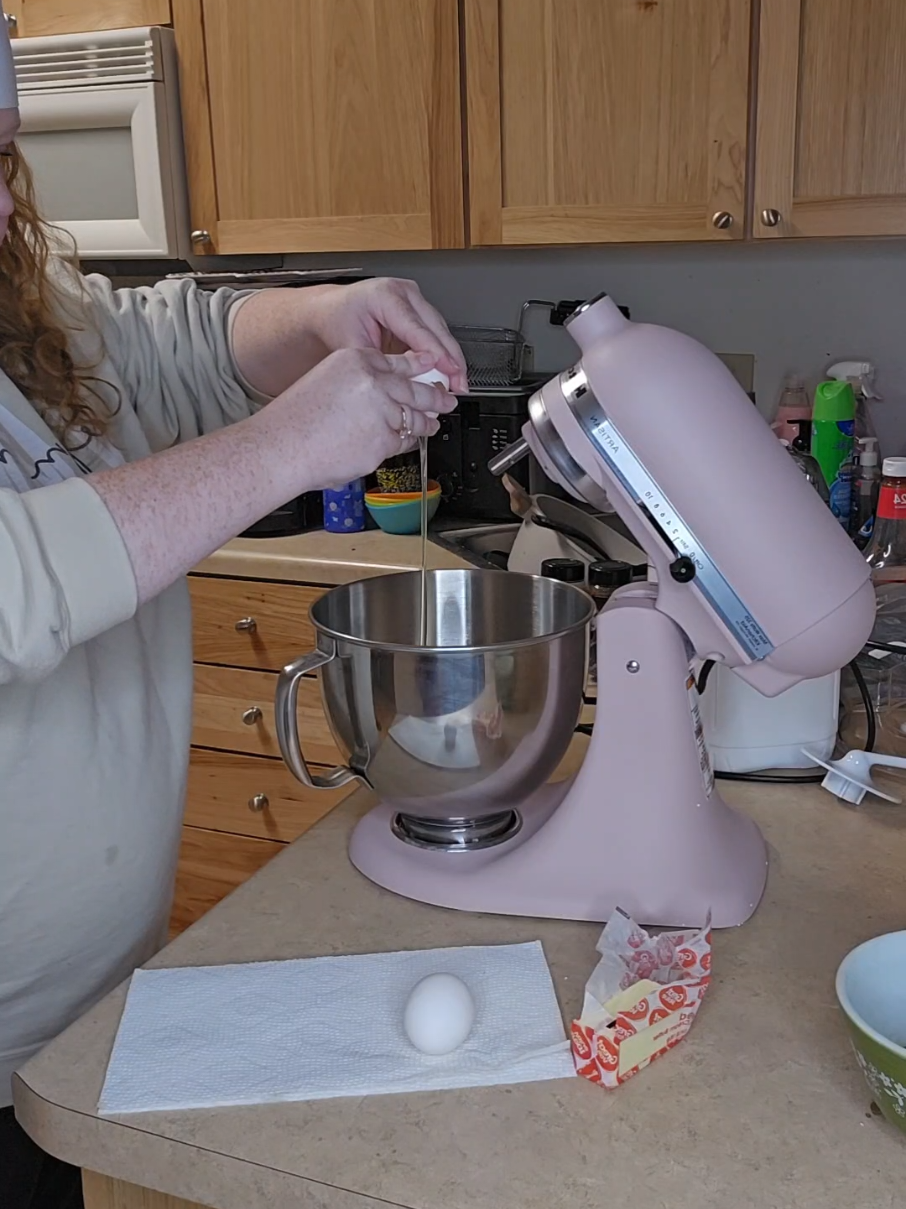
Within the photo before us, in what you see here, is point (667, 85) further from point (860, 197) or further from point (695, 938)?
point (695, 938)

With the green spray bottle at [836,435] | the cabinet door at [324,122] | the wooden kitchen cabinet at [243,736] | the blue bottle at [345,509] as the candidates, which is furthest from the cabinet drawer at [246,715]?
the green spray bottle at [836,435]

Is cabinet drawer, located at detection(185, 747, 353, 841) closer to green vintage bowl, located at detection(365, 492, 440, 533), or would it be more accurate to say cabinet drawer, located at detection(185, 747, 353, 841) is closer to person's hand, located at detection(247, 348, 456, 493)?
green vintage bowl, located at detection(365, 492, 440, 533)

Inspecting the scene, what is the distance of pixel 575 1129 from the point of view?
630 millimetres

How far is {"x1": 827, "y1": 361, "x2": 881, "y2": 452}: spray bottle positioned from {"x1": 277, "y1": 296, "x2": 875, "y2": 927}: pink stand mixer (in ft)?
4.31

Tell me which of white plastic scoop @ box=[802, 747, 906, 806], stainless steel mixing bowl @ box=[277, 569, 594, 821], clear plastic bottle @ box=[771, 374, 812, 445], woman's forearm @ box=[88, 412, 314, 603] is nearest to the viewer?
woman's forearm @ box=[88, 412, 314, 603]

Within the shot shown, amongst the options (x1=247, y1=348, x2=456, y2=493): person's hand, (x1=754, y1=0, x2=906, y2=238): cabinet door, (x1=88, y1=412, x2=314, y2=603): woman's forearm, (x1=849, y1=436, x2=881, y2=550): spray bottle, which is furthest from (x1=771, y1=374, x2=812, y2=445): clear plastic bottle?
(x1=88, y1=412, x2=314, y2=603): woman's forearm

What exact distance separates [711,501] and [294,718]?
33cm

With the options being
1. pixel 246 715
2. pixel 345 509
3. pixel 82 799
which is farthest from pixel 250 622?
pixel 82 799

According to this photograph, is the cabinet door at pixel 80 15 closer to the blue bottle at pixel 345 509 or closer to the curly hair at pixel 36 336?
the blue bottle at pixel 345 509

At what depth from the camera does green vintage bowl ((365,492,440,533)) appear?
2.09 meters

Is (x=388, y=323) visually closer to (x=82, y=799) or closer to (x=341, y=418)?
(x=341, y=418)

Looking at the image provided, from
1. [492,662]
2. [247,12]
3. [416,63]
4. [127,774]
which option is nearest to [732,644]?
[492,662]

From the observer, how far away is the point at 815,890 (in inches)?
Answer: 34.2

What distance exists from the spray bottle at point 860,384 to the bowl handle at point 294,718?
142cm
